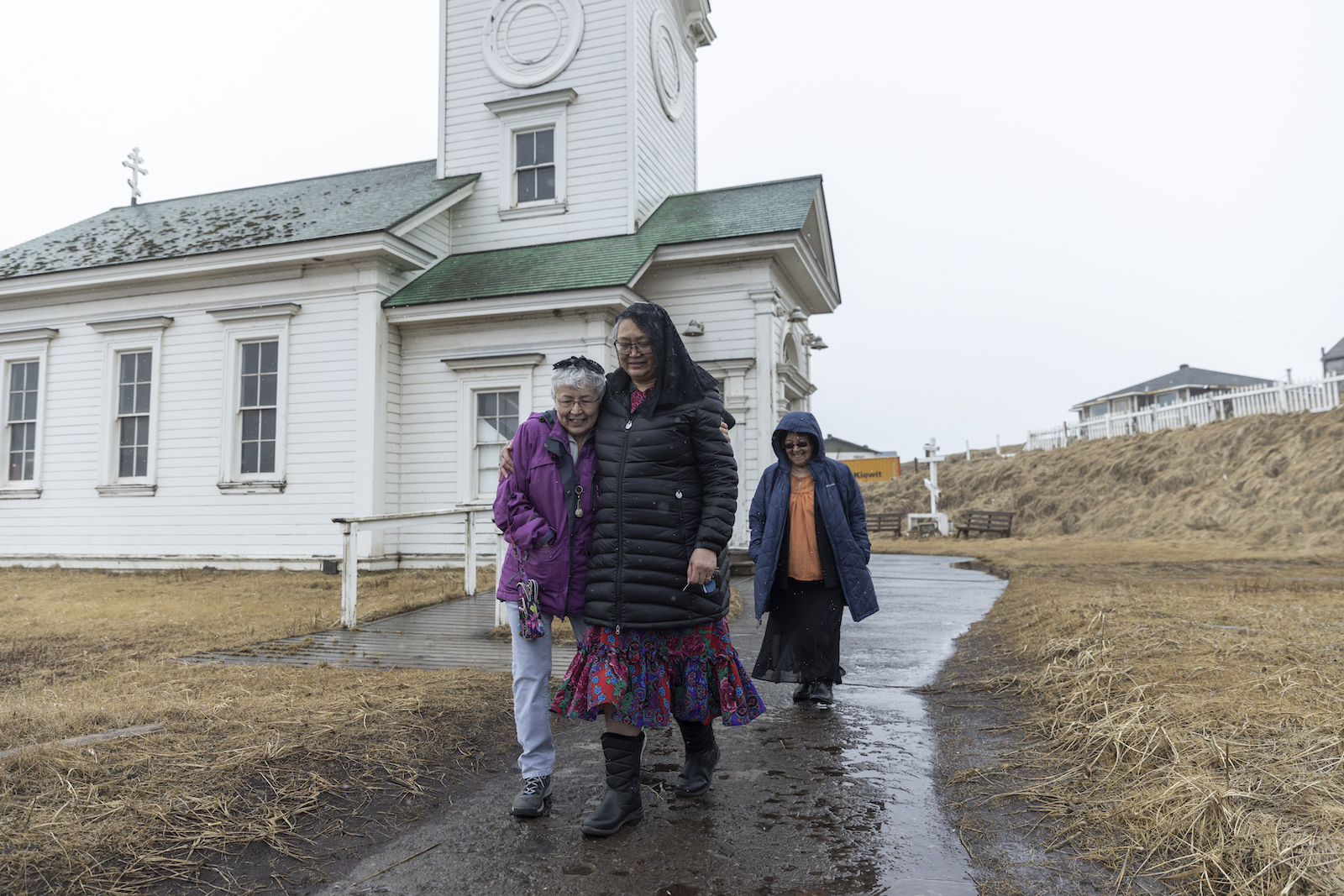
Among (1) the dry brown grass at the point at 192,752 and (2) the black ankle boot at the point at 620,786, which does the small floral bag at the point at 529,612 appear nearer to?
(2) the black ankle boot at the point at 620,786

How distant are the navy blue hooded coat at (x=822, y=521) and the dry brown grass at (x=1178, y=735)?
1.09m

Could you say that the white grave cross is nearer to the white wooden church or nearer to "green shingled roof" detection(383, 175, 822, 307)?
the white wooden church

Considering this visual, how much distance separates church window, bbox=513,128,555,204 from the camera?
591 inches

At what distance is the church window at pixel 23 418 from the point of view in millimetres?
15086

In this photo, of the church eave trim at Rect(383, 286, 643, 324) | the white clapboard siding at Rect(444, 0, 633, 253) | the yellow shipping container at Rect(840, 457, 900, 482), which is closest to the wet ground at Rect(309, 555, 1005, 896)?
the church eave trim at Rect(383, 286, 643, 324)

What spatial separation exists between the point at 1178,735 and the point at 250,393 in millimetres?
13928

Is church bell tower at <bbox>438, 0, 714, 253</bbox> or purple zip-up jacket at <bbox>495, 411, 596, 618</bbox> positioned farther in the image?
church bell tower at <bbox>438, 0, 714, 253</bbox>

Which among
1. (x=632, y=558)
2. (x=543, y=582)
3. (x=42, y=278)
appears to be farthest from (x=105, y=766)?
(x=42, y=278)

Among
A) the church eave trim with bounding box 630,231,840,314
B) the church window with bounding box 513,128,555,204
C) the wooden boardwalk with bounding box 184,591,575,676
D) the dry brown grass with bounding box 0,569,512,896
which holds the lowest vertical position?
the wooden boardwalk with bounding box 184,591,575,676

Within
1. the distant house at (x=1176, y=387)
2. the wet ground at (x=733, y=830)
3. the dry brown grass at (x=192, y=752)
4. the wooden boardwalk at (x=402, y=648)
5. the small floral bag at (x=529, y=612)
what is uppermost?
the distant house at (x=1176, y=387)

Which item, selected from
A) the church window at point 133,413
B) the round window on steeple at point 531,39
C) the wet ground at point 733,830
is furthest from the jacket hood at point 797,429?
the church window at point 133,413

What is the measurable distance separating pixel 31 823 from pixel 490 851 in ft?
4.97

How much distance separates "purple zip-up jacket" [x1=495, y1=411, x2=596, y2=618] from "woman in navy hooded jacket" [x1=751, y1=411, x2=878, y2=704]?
75.8 inches

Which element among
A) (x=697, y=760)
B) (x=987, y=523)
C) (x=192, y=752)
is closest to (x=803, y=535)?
(x=697, y=760)
